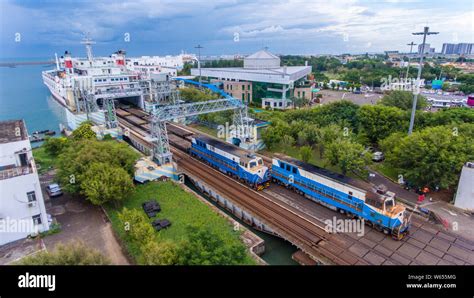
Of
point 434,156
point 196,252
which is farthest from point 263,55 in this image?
point 196,252

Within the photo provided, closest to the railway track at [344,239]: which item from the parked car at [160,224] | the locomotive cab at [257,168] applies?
the locomotive cab at [257,168]

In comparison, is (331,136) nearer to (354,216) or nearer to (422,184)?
(422,184)

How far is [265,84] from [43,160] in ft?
171

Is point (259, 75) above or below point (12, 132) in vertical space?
above

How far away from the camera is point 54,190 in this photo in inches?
1179

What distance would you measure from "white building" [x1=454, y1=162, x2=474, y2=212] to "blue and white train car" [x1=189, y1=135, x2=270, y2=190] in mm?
18580

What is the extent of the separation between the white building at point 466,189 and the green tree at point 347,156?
28.1 feet

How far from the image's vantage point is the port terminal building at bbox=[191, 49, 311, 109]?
70.1 m

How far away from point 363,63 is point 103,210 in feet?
542

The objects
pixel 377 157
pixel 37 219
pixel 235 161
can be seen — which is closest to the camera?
pixel 37 219

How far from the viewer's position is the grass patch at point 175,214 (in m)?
22.6

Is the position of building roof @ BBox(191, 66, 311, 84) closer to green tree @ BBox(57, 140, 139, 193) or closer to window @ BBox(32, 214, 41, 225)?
green tree @ BBox(57, 140, 139, 193)

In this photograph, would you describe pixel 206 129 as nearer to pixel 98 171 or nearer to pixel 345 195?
pixel 98 171

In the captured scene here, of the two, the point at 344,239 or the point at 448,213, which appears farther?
the point at 448,213
